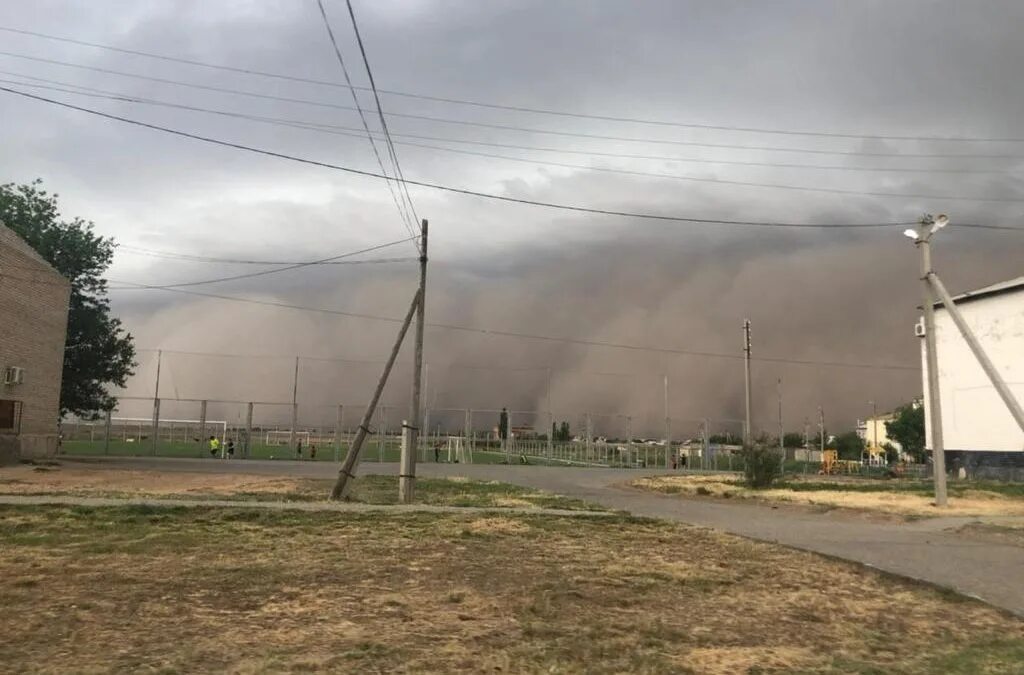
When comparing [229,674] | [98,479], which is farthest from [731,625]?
[98,479]

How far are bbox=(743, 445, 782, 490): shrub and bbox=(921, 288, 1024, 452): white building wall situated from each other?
20.5m

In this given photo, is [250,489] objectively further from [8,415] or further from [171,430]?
[171,430]

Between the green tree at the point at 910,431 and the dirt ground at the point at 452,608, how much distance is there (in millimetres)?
98886

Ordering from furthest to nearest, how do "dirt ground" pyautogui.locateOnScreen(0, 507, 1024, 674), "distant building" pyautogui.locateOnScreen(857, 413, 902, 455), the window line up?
"distant building" pyautogui.locateOnScreen(857, 413, 902, 455) < the window < "dirt ground" pyautogui.locateOnScreen(0, 507, 1024, 674)

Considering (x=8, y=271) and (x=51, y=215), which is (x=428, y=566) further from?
(x=51, y=215)

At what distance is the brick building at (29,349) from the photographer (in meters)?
35.3

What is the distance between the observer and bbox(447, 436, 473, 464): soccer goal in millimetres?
54562

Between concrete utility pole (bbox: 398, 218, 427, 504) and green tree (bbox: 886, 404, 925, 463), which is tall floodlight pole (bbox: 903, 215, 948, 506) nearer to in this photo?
concrete utility pole (bbox: 398, 218, 427, 504)

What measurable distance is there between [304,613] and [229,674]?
195 centimetres

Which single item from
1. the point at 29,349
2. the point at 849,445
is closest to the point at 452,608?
the point at 29,349

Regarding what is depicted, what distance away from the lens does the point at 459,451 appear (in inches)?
2226

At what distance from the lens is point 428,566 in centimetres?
991

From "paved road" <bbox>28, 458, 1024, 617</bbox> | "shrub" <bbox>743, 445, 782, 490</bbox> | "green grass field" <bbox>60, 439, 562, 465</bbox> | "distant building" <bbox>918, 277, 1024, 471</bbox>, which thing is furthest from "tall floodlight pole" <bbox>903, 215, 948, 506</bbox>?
"green grass field" <bbox>60, 439, 562, 465</bbox>

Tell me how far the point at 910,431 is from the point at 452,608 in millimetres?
105835
